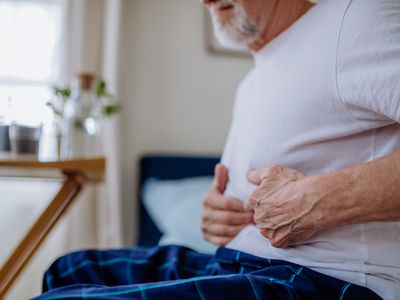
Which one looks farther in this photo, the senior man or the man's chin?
the man's chin

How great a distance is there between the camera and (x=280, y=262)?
599 millimetres

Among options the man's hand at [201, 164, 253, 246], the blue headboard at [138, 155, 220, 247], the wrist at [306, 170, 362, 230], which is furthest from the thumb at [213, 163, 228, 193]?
the blue headboard at [138, 155, 220, 247]

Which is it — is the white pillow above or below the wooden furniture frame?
below

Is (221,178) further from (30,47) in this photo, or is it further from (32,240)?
(30,47)

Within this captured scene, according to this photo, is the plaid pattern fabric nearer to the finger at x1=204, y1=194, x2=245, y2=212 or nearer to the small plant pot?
the finger at x1=204, y1=194, x2=245, y2=212

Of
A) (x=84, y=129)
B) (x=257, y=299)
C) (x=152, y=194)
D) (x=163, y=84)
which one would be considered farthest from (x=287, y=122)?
(x=163, y=84)

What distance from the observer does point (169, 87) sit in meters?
2.30

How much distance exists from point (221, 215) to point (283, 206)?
24 cm

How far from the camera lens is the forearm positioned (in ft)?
1.72

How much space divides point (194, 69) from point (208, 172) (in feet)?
2.06

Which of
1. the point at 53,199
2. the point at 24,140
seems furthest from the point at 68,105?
the point at 53,199

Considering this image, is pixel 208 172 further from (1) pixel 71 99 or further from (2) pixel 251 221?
(2) pixel 251 221

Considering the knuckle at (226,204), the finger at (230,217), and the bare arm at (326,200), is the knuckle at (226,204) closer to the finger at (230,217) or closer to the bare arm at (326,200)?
the finger at (230,217)

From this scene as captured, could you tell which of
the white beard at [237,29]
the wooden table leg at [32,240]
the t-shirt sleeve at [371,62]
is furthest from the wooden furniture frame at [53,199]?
the t-shirt sleeve at [371,62]
